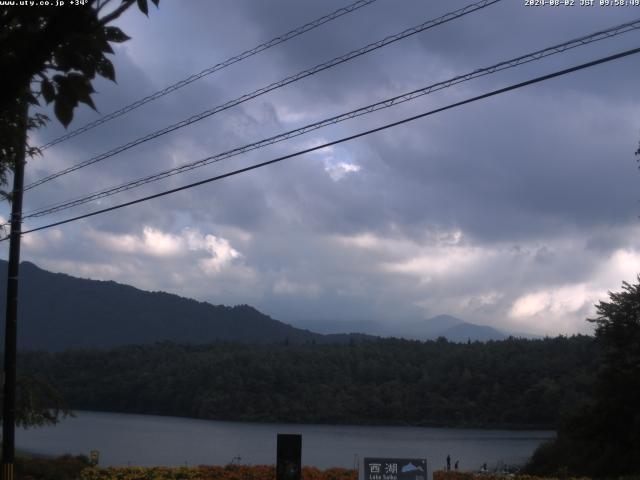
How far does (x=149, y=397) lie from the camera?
98.8m

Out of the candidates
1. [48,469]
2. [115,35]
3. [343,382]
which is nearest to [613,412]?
[48,469]

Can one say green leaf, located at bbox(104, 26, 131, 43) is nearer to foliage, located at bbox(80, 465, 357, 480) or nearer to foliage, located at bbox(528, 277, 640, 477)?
foliage, located at bbox(80, 465, 357, 480)

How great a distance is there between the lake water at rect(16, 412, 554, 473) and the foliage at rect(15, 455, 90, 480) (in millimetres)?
15151

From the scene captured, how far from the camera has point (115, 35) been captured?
14.9 ft

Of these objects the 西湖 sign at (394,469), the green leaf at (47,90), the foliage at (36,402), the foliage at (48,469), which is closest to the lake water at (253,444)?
the foliage at (48,469)

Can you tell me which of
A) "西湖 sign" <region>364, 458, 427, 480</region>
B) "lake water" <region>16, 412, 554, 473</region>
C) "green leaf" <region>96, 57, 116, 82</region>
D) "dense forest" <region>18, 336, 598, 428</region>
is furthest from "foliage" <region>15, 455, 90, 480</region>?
"dense forest" <region>18, 336, 598, 428</region>

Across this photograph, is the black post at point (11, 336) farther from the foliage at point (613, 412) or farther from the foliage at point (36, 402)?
the foliage at point (613, 412)

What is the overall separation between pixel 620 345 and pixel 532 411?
5077 centimetres

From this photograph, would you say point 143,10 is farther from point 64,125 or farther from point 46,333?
point 46,333

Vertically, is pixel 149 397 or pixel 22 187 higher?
pixel 22 187

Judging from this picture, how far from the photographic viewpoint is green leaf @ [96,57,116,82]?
4.40m

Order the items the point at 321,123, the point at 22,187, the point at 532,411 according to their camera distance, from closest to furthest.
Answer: the point at 321,123
the point at 22,187
the point at 532,411

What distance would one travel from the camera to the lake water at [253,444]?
43.5m

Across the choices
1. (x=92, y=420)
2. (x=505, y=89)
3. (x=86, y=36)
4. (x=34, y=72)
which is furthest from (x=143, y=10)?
(x=92, y=420)
